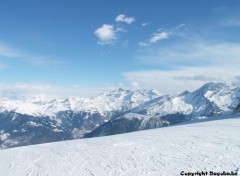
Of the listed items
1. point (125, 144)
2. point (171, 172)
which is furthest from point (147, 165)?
point (125, 144)

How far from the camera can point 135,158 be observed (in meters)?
23.5

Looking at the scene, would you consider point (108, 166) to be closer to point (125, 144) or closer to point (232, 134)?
point (125, 144)

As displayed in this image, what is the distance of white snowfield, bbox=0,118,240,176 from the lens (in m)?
20.4

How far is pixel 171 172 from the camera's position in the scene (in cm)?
1953

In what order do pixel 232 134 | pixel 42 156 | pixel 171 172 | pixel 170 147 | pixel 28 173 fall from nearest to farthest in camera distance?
pixel 171 172
pixel 28 173
pixel 170 147
pixel 42 156
pixel 232 134

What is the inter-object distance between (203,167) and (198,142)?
730 centimetres

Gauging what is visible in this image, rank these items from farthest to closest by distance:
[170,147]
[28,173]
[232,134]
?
[232,134], [170,147], [28,173]

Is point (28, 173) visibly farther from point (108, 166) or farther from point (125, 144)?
point (125, 144)

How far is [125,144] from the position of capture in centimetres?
2903

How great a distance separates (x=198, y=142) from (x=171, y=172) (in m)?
8.08

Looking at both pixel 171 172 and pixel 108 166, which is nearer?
pixel 171 172

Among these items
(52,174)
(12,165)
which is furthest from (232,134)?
(12,165)

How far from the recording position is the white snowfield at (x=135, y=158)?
20.4m

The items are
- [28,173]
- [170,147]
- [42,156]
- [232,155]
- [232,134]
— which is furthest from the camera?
[232,134]
